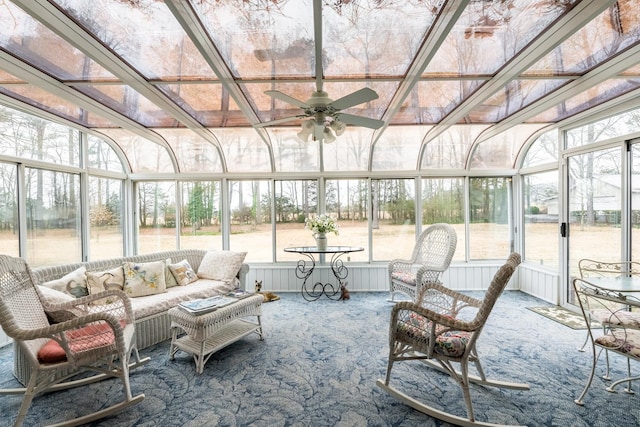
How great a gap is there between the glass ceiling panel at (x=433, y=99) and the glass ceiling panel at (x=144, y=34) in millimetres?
2214

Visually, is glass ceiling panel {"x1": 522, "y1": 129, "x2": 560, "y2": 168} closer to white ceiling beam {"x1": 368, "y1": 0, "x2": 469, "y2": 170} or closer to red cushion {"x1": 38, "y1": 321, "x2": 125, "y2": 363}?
white ceiling beam {"x1": 368, "y1": 0, "x2": 469, "y2": 170}

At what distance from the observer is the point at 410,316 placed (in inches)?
92.6

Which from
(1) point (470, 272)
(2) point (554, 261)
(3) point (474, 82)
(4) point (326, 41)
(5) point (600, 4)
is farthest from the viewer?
(1) point (470, 272)

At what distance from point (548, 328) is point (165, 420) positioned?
4.13 meters

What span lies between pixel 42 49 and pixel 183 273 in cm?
272

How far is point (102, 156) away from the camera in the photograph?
468cm

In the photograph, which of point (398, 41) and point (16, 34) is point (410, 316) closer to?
point (398, 41)

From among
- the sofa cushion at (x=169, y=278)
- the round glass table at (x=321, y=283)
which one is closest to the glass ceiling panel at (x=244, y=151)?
the round glass table at (x=321, y=283)

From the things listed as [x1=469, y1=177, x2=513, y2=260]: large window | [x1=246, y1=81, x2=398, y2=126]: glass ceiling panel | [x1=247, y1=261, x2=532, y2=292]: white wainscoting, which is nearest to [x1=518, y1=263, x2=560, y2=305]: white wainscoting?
[x1=247, y1=261, x2=532, y2=292]: white wainscoting

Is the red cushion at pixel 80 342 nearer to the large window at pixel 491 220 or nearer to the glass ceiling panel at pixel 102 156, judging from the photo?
the glass ceiling panel at pixel 102 156

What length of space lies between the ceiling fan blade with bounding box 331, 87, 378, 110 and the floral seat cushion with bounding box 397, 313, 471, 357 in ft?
6.17

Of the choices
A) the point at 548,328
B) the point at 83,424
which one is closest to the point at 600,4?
the point at 548,328

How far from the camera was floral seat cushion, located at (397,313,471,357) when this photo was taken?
1937 millimetres

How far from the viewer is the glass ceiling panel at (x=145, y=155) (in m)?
4.92
